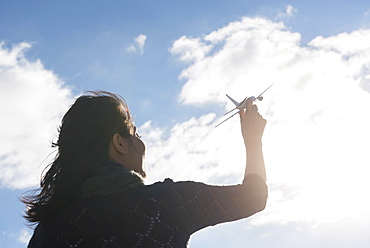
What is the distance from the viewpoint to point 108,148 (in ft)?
14.8

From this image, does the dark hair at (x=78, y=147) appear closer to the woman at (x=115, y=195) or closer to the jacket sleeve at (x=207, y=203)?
the woman at (x=115, y=195)

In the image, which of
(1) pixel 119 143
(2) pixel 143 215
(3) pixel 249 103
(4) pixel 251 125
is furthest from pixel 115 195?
(3) pixel 249 103

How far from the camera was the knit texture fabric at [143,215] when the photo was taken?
12.6 feet

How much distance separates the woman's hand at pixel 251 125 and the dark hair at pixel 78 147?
3.94 feet

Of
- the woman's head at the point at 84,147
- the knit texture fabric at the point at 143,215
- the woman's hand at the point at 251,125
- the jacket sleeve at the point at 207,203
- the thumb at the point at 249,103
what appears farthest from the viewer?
the thumb at the point at 249,103

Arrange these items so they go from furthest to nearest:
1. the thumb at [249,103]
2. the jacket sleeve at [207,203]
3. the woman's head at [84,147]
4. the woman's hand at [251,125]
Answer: the thumb at [249,103], the woman's hand at [251,125], the woman's head at [84,147], the jacket sleeve at [207,203]

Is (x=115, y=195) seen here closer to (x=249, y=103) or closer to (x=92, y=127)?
(x=92, y=127)

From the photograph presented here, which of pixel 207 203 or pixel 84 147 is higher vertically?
pixel 84 147

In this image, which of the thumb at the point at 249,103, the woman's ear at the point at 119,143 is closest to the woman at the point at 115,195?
the woman's ear at the point at 119,143

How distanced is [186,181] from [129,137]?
0.89 metres

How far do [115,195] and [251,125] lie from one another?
172 centimetres

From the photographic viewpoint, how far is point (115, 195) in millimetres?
4023

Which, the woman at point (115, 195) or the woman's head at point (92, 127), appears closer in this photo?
the woman at point (115, 195)

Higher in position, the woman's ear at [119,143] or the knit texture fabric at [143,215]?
the woman's ear at [119,143]
